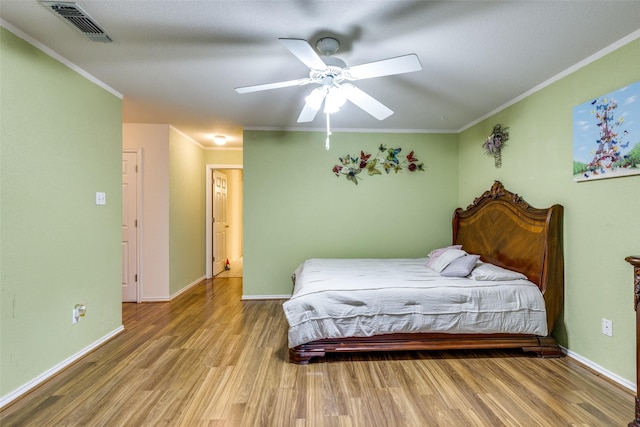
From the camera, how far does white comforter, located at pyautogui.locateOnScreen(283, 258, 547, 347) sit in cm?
246

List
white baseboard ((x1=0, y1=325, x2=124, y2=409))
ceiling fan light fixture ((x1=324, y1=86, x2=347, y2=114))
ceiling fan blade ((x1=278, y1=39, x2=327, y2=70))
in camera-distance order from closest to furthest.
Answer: ceiling fan blade ((x1=278, y1=39, x2=327, y2=70)) → white baseboard ((x1=0, y1=325, x2=124, y2=409)) → ceiling fan light fixture ((x1=324, y1=86, x2=347, y2=114))

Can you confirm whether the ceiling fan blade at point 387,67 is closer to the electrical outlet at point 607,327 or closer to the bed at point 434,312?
the bed at point 434,312

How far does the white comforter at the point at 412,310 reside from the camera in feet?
8.06

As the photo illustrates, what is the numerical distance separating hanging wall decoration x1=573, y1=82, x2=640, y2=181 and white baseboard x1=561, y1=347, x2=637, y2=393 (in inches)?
55.0

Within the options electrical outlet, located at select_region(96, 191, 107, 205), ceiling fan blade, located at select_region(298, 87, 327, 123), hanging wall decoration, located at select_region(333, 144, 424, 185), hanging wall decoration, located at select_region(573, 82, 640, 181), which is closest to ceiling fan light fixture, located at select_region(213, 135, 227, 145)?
hanging wall decoration, located at select_region(333, 144, 424, 185)

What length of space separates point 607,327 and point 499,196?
1488mm

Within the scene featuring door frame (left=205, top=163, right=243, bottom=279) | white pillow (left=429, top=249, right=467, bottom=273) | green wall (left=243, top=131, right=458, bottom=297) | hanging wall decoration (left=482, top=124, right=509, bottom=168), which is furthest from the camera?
door frame (left=205, top=163, right=243, bottom=279)

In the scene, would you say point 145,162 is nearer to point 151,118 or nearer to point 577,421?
point 151,118

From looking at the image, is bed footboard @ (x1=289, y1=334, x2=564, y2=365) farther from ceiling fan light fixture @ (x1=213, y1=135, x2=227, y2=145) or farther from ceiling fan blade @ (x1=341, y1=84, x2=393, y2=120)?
ceiling fan light fixture @ (x1=213, y1=135, x2=227, y2=145)

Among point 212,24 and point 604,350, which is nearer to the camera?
point 212,24

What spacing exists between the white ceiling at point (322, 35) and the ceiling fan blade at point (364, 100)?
30 cm

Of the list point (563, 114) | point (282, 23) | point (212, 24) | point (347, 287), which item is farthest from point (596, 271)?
point (212, 24)

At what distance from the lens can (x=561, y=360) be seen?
8.09 ft

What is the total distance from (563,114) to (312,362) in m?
2.94
